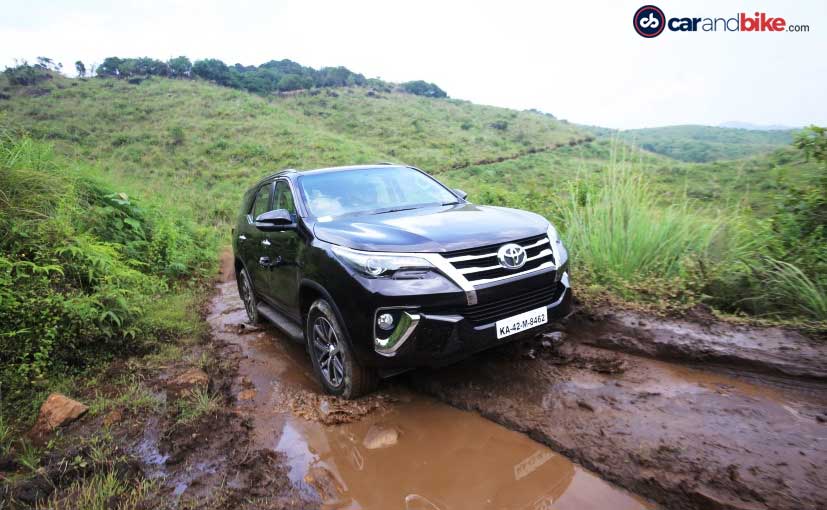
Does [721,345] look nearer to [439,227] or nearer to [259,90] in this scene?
[439,227]

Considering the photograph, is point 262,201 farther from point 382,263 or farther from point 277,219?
point 382,263

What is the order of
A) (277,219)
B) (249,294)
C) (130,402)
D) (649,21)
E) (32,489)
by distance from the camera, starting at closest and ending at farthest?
(32,489)
(130,402)
(277,219)
(249,294)
(649,21)

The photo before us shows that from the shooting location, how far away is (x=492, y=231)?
3.30m

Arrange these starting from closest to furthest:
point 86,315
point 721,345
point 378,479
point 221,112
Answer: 1. point 378,479
2. point 721,345
3. point 86,315
4. point 221,112

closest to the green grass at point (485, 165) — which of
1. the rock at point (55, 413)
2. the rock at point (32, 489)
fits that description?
the rock at point (55, 413)

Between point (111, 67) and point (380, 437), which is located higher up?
point (111, 67)

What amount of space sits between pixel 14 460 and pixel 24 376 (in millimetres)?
1189

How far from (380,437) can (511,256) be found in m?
1.45

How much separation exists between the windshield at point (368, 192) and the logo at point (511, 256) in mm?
1221

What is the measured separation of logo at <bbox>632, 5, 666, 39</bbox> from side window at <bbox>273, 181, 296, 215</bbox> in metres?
7.23

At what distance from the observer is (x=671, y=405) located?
3.07 metres

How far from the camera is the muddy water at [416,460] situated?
8.27 feet

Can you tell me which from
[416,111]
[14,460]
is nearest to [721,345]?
[14,460]

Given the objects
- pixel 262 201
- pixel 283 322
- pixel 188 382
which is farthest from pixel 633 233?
pixel 188 382
